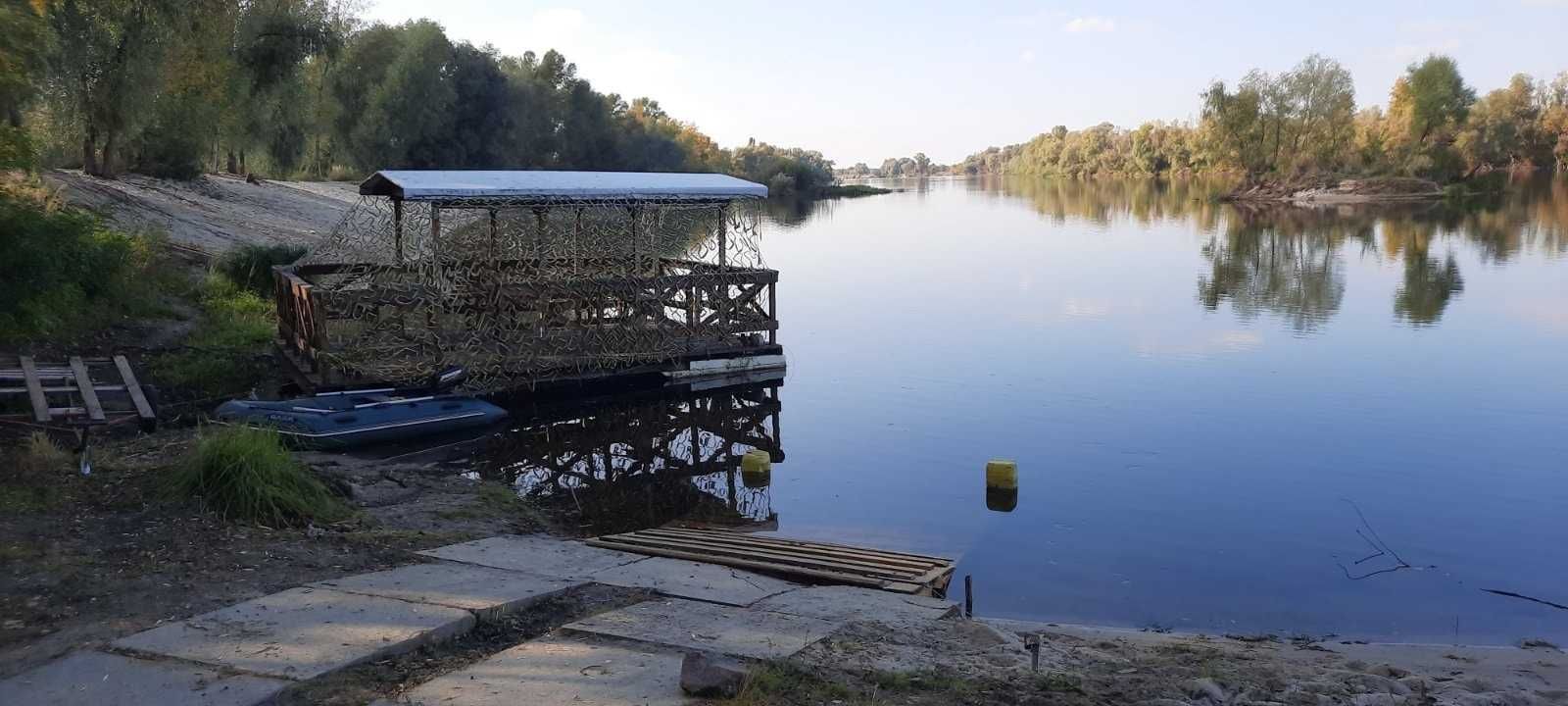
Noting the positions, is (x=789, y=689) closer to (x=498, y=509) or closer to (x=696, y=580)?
(x=696, y=580)

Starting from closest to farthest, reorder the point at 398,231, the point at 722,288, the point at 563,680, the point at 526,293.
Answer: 1. the point at 563,680
2. the point at 526,293
3. the point at 398,231
4. the point at 722,288

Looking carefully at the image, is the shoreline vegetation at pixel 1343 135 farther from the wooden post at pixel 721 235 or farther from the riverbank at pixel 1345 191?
the wooden post at pixel 721 235

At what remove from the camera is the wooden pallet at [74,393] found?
1176cm

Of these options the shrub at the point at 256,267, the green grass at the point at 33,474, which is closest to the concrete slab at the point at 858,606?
the green grass at the point at 33,474

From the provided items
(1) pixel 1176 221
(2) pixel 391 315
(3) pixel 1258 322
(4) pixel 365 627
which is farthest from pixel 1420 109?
(4) pixel 365 627

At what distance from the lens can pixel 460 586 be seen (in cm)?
774

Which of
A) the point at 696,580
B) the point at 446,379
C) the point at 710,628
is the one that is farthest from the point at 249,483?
the point at 446,379

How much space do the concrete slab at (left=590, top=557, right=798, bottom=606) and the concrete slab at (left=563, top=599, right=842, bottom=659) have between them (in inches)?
11.9

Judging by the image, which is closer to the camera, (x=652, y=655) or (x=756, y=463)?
(x=652, y=655)

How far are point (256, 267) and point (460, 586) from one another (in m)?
17.2

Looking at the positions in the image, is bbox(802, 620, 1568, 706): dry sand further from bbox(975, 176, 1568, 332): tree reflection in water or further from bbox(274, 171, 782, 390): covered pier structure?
bbox(975, 176, 1568, 332): tree reflection in water

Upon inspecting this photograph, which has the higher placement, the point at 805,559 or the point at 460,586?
the point at 460,586

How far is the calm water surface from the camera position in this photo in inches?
439

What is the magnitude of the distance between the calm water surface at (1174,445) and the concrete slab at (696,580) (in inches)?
107
